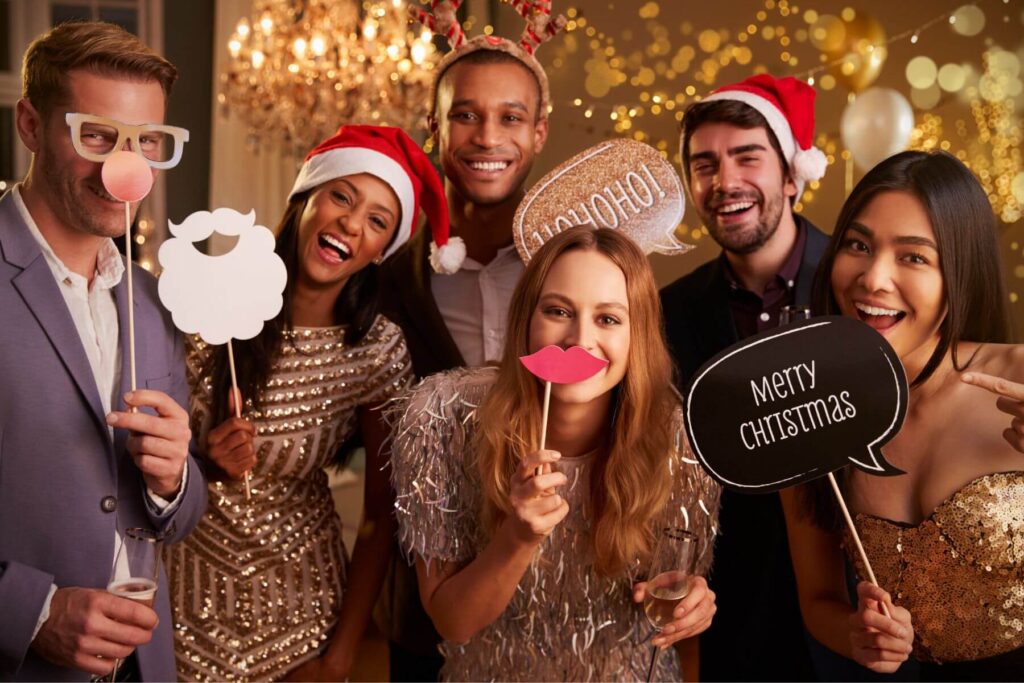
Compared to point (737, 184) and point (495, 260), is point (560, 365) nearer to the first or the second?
point (495, 260)

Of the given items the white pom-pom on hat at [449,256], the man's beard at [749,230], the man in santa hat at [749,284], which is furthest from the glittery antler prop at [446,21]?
the man's beard at [749,230]

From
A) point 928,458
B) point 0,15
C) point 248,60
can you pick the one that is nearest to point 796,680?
point 928,458

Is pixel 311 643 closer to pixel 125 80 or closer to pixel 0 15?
pixel 125 80

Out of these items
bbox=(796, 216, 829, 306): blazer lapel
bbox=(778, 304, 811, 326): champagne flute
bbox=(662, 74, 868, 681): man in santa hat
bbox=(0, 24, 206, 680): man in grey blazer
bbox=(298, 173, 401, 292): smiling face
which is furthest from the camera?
bbox=(796, 216, 829, 306): blazer lapel

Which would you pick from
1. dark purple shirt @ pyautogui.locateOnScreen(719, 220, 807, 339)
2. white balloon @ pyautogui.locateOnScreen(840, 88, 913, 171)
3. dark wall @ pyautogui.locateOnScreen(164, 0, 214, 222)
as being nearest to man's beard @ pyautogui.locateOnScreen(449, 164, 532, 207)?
dark purple shirt @ pyautogui.locateOnScreen(719, 220, 807, 339)

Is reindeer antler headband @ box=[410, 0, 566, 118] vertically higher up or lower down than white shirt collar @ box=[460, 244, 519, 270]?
higher up

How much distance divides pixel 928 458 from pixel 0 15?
6120 millimetres

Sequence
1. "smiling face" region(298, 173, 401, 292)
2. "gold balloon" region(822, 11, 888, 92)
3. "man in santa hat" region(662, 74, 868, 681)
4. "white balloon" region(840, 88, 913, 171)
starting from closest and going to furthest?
"smiling face" region(298, 173, 401, 292)
"man in santa hat" region(662, 74, 868, 681)
"white balloon" region(840, 88, 913, 171)
"gold balloon" region(822, 11, 888, 92)

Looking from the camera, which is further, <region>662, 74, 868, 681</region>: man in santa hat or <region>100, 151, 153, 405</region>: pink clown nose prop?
<region>662, 74, 868, 681</region>: man in santa hat

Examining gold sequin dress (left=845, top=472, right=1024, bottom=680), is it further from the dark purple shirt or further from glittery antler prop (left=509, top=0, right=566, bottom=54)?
glittery antler prop (left=509, top=0, right=566, bottom=54)

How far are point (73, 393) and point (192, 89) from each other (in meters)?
5.02

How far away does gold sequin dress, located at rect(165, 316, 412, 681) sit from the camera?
6.27 feet

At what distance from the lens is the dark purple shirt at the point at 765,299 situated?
2.31m

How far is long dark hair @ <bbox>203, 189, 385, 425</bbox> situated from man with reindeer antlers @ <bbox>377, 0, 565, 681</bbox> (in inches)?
7.4
